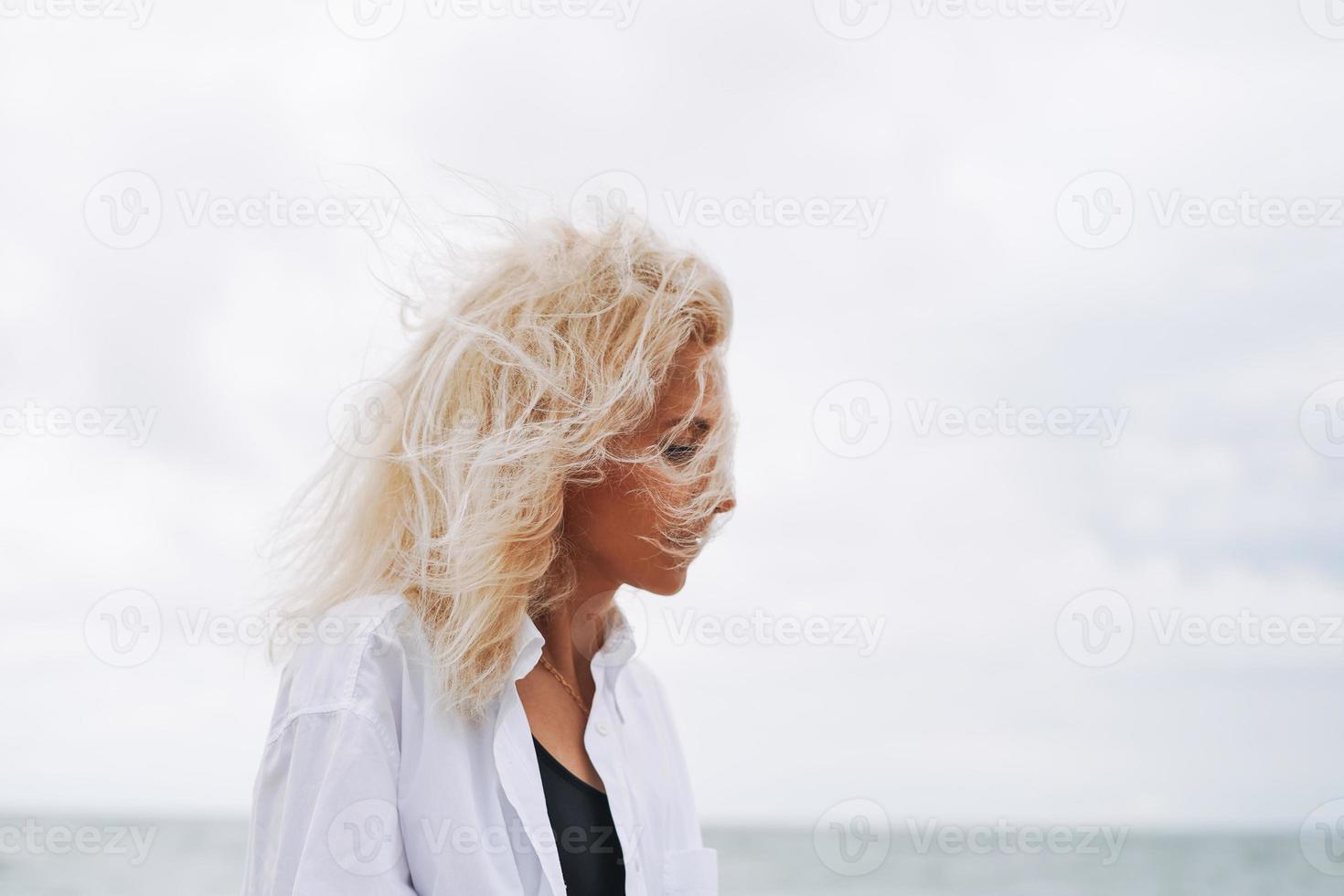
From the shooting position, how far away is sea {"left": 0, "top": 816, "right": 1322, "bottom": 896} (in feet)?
41.3

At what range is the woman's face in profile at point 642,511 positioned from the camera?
1982 millimetres

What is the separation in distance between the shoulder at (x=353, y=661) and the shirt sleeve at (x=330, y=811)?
0.02 meters

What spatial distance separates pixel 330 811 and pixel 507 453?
0.64 meters

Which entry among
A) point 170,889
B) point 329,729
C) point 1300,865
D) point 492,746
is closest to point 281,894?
point 329,729

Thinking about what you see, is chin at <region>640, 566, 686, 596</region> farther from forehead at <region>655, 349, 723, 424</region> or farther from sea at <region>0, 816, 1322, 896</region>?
sea at <region>0, 816, 1322, 896</region>

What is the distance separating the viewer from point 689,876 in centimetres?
207

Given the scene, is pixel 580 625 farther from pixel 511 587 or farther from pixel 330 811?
pixel 330 811

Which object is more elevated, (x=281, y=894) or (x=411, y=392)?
(x=411, y=392)

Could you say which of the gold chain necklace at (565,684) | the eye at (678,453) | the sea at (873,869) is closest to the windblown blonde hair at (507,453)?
the eye at (678,453)

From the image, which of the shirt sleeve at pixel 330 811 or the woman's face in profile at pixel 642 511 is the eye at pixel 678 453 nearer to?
the woman's face in profile at pixel 642 511

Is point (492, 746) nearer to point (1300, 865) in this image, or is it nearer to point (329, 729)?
point (329, 729)

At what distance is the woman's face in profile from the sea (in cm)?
1024

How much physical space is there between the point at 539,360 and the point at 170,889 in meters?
13.4

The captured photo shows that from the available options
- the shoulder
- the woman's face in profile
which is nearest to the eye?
the woman's face in profile
